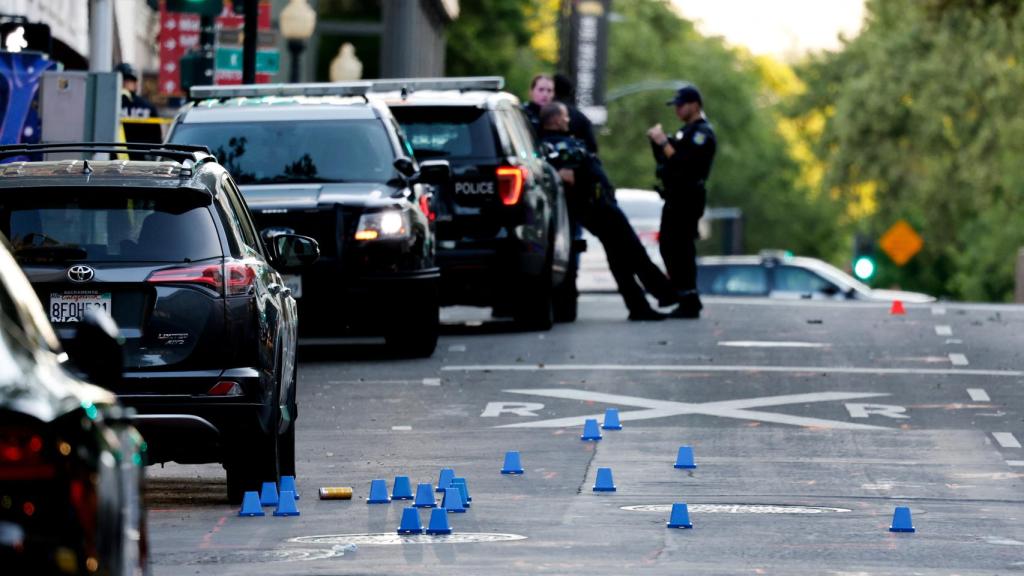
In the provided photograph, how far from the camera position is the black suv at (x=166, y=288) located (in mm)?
→ 10531

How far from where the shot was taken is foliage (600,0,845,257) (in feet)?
318

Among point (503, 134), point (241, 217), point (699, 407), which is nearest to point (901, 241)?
point (503, 134)

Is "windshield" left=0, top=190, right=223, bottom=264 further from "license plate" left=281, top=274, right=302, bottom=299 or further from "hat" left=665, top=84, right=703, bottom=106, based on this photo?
"hat" left=665, top=84, right=703, bottom=106

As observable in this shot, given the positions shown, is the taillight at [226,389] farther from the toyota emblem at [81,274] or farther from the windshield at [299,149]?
the windshield at [299,149]

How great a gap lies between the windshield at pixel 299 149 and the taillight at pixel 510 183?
2.29 m

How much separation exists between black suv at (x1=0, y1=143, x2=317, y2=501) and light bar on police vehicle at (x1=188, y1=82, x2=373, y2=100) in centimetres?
924

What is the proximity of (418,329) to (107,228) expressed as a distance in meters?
8.33

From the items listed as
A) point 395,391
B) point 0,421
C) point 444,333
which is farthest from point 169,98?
point 0,421

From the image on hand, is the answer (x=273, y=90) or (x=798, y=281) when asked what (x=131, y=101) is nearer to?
(x=273, y=90)

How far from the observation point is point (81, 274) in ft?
35.0

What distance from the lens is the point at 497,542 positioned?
32.2 feet

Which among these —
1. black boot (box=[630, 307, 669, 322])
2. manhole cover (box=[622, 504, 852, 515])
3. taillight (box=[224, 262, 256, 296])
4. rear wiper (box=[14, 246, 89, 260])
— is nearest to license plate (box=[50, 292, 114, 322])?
rear wiper (box=[14, 246, 89, 260])

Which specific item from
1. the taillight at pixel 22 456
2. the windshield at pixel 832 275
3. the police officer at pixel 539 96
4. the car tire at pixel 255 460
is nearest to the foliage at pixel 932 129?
the windshield at pixel 832 275

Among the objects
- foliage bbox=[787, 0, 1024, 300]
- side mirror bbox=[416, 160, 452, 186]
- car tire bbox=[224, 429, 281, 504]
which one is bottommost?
A: foliage bbox=[787, 0, 1024, 300]
